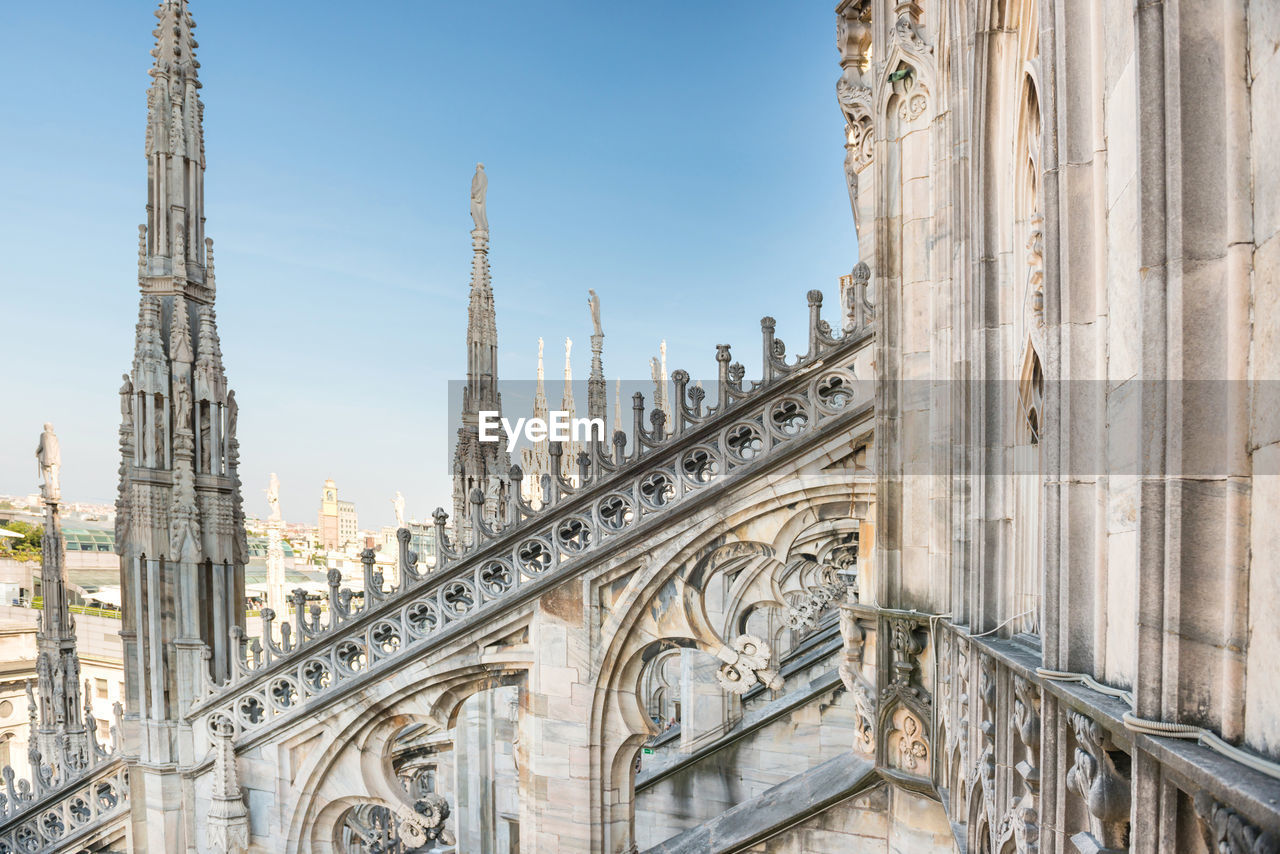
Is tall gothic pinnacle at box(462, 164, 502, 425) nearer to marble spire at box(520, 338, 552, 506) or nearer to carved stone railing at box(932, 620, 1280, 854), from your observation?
marble spire at box(520, 338, 552, 506)

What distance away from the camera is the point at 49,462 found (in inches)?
480

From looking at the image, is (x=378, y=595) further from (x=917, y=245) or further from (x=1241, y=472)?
(x=1241, y=472)

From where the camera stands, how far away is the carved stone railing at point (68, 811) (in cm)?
843

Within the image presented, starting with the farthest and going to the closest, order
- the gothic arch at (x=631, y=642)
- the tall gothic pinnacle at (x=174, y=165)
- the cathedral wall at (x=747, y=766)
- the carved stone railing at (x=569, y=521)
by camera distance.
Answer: the cathedral wall at (x=747, y=766), the tall gothic pinnacle at (x=174, y=165), the carved stone railing at (x=569, y=521), the gothic arch at (x=631, y=642)

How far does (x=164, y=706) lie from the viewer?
7.99 meters

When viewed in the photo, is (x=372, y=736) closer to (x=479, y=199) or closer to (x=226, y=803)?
(x=226, y=803)

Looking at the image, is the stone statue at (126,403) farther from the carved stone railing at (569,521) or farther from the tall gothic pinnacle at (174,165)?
the carved stone railing at (569,521)

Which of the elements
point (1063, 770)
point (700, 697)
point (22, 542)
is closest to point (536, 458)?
point (700, 697)

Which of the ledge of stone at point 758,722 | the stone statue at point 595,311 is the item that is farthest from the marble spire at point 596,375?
the ledge of stone at point 758,722

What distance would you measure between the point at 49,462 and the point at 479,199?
7.65 m

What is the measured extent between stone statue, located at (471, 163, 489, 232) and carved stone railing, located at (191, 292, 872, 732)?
8.74 m

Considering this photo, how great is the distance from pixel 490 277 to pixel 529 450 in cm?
1204

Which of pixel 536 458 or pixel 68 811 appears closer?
pixel 68 811

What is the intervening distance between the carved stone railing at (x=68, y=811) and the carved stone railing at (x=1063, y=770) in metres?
7.95
